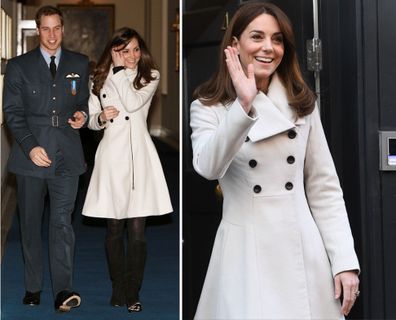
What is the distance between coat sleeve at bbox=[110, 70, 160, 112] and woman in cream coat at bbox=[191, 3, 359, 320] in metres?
2.76

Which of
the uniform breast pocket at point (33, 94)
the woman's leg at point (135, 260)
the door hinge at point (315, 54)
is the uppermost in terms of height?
the door hinge at point (315, 54)

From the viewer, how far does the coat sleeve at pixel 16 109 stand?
18.0 feet

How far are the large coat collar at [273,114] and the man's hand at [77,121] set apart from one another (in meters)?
2.77

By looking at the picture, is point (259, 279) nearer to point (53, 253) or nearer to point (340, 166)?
point (340, 166)

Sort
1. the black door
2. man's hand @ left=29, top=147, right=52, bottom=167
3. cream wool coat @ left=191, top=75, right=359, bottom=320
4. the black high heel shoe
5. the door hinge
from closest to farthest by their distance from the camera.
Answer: cream wool coat @ left=191, top=75, right=359, bottom=320 < the door hinge < the black door < man's hand @ left=29, top=147, right=52, bottom=167 < the black high heel shoe

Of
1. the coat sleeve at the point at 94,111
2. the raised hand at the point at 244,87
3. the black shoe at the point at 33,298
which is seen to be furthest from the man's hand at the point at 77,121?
the raised hand at the point at 244,87

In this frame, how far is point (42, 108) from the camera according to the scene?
5621 mm

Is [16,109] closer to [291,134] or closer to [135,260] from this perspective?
[135,260]

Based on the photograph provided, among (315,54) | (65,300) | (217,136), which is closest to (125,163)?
(65,300)

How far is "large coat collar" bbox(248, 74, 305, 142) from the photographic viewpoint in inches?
114

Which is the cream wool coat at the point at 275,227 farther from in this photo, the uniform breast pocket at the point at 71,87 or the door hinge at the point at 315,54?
the uniform breast pocket at the point at 71,87

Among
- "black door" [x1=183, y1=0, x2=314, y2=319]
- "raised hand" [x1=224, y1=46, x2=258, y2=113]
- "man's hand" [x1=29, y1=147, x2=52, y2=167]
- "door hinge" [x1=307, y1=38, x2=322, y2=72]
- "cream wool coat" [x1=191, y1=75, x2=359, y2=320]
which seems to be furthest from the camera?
"man's hand" [x1=29, y1=147, x2=52, y2=167]

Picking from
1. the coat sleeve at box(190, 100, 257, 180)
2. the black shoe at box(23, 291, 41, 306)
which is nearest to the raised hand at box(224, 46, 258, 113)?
the coat sleeve at box(190, 100, 257, 180)

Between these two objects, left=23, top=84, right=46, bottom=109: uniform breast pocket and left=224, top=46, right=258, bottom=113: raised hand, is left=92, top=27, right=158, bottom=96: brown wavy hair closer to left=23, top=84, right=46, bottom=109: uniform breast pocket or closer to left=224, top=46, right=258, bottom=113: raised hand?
left=23, top=84, right=46, bottom=109: uniform breast pocket
